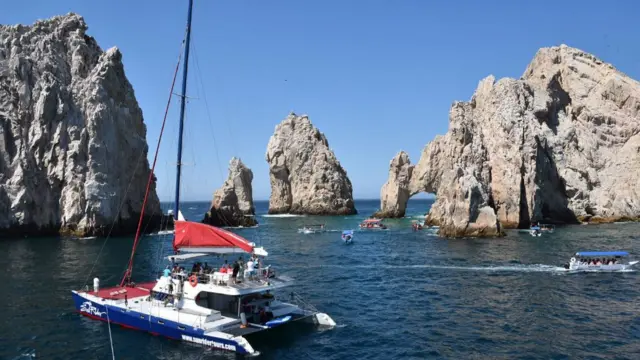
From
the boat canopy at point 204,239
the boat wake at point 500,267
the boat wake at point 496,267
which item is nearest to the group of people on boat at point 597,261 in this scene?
the boat wake at point 500,267

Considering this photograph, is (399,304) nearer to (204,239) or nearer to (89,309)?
(204,239)

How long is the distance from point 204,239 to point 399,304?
13491mm

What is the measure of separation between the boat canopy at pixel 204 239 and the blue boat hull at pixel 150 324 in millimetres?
4043

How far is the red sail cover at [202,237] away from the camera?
84.5 feet

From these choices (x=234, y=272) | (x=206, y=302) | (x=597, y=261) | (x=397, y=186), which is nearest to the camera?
(x=234, y=272)

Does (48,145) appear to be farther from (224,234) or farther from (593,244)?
(593,244)

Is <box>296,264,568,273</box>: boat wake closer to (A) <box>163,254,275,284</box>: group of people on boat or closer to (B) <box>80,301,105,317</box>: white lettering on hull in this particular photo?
(A) <box>163,254,275,284</box>: group of people on boat

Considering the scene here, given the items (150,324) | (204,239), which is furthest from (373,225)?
(150,324)

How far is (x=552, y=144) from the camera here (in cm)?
9912

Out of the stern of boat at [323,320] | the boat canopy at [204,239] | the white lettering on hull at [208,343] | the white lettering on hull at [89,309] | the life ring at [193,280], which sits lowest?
the white lettering on hull at [208,343]

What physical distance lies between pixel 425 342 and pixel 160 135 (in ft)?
60.8

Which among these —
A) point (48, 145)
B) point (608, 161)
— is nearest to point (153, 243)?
point (48, 145)

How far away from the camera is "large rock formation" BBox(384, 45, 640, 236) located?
280 feet

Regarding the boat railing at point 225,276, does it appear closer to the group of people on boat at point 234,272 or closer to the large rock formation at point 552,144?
the group of people on boat at point 234,272
